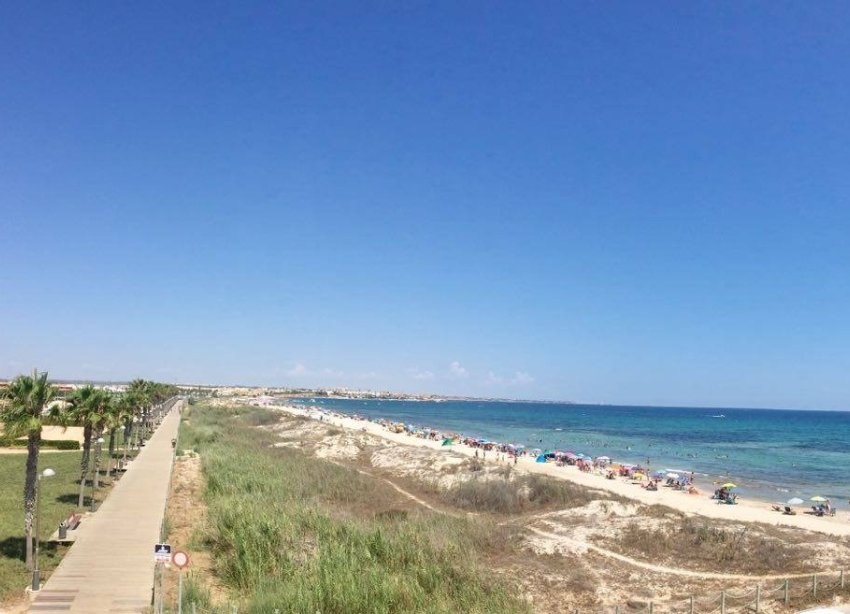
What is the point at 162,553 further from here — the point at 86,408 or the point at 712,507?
the point at 712,507

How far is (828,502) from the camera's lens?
1603 inches

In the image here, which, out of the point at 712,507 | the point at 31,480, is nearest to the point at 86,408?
the point at 31,480

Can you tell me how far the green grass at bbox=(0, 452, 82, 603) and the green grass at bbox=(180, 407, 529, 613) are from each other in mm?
5330

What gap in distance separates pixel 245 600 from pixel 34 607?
5.05 m

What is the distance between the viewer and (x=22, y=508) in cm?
2747

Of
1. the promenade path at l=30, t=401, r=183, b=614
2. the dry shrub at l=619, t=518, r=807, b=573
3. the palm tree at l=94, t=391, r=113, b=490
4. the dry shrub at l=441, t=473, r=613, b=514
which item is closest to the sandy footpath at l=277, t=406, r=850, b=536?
the dry shrub at l=441, t=473, r=613, b=514

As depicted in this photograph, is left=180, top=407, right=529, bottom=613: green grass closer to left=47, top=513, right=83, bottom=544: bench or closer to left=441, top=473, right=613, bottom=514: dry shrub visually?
left=47, top=513, right=83, bottom=544: bench

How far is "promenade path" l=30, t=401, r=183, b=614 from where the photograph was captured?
1588 cm

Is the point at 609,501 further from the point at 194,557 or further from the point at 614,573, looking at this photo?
the point at 194,557

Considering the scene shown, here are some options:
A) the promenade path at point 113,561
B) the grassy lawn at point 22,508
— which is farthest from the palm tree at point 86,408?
the promenade path at point 113,561

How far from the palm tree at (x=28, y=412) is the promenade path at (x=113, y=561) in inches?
91.0

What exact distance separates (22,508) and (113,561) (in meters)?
11.6

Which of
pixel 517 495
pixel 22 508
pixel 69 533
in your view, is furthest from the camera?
pixel 517 495

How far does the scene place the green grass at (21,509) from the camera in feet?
59.4
